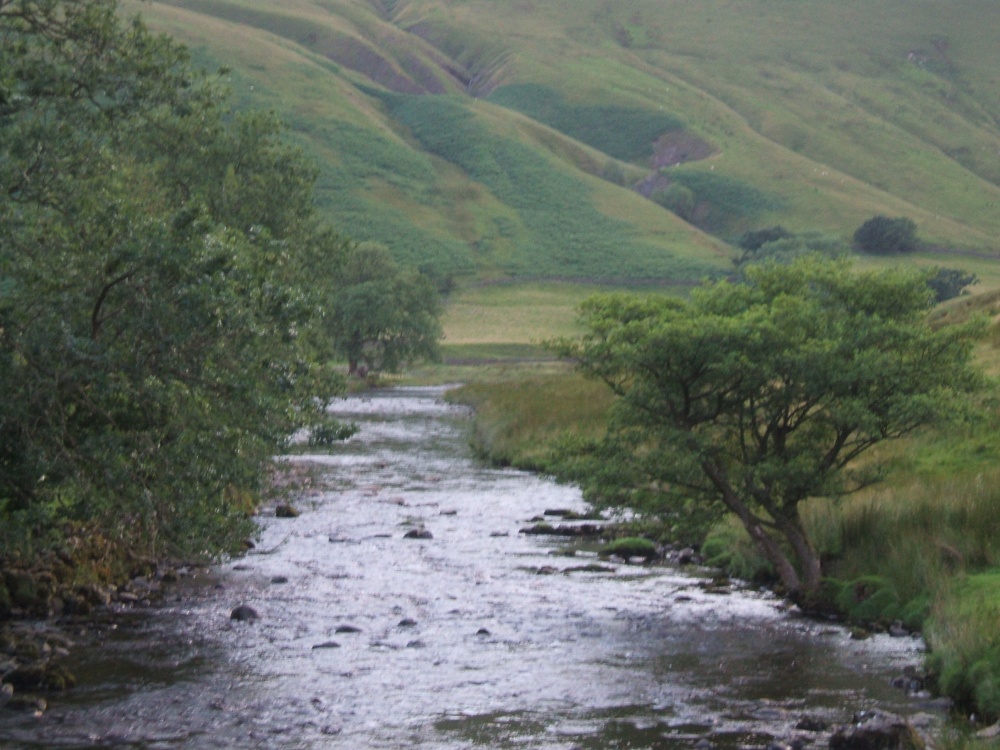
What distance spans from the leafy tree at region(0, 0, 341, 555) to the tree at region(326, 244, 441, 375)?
264ft

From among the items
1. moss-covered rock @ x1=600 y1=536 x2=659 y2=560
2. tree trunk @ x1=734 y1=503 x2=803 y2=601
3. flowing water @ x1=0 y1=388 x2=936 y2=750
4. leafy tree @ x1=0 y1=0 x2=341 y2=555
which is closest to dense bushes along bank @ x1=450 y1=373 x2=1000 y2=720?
tree trunk @ x1=734 y1=503 x2=803 y2=601

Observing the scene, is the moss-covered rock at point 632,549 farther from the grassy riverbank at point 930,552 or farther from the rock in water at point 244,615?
the rock in water at point 244,615

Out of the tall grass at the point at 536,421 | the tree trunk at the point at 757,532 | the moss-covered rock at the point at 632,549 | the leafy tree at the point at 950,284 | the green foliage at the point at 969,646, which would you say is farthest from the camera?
the leafy tree at the point at 950,284

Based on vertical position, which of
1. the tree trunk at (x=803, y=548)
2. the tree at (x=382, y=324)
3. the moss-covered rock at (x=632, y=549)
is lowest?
the tree at (x=382, y=324)

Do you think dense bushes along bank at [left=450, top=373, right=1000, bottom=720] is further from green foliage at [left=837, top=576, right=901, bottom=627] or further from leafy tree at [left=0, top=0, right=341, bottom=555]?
leafy tree at [left=0, top=0, right=341, bottom=555]

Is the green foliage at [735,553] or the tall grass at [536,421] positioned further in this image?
the tall grass at [536,421]

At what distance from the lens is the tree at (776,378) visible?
19.7 metres

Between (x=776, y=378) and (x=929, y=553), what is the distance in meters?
3.57

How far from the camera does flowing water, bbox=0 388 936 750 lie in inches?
568

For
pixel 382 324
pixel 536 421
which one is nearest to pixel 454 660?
pixel 536 421

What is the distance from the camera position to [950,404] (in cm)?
1922

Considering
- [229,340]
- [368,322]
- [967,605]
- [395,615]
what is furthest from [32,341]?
[368,322]

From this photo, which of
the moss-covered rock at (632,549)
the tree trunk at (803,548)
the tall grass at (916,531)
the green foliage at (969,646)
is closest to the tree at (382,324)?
the moss-covered rock at (632,549)

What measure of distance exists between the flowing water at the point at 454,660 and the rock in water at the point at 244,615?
24 centimetres
